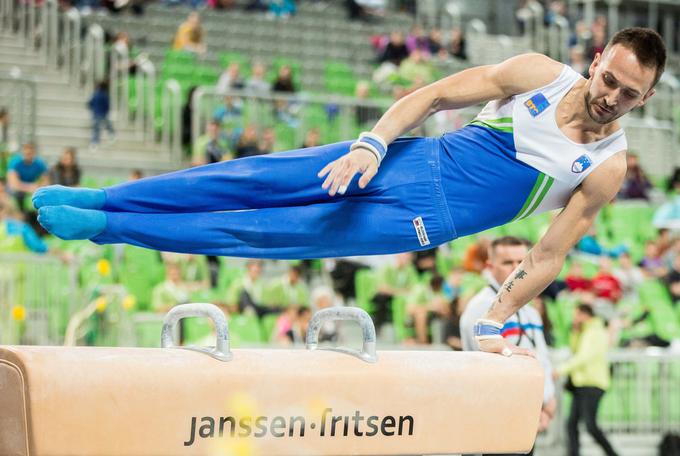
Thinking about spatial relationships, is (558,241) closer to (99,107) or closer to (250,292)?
(250,292)

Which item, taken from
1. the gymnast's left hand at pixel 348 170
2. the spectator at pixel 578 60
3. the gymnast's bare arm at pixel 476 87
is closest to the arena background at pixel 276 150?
the spectator at pixel 578 60

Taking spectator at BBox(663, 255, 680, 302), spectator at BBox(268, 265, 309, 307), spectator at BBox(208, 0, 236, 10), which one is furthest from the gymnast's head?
spectator at BBox(208, 0, 236, 10)

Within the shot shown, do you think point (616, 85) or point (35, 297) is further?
point (35, 297)

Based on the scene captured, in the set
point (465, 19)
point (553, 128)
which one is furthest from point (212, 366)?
point (465, 19)

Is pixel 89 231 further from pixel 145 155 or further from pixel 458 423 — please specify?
pixel 145 155

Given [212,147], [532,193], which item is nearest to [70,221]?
[532,193]

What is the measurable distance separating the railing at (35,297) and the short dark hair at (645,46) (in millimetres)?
5800

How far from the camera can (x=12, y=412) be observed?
2875 mm

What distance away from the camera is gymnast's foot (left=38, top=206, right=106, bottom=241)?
3555 millimetres

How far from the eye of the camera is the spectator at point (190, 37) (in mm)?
13922

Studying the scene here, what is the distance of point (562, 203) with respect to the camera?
3.97m

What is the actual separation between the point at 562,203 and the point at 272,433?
1522mm

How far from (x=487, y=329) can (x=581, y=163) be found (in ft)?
2.33

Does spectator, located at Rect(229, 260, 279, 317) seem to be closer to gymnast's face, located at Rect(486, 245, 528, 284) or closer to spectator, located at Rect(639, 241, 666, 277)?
gymnast's face, located at Rect(486, 245, 528, 284)
